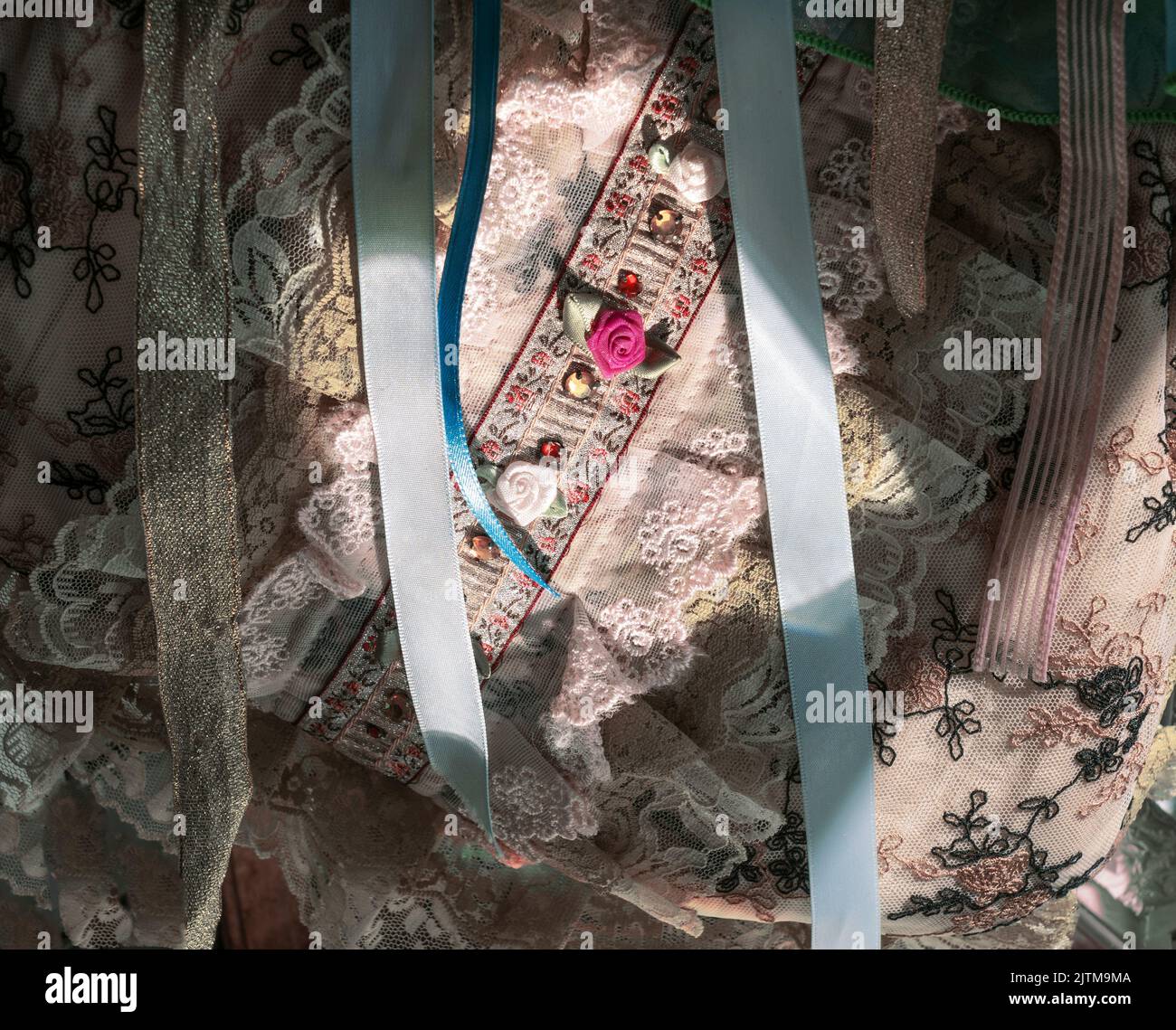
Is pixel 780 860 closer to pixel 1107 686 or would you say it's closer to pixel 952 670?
pixel 952 670

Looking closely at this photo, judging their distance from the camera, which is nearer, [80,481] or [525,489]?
[80,481]

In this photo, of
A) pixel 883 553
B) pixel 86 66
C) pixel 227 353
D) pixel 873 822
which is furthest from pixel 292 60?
pixel 873 822

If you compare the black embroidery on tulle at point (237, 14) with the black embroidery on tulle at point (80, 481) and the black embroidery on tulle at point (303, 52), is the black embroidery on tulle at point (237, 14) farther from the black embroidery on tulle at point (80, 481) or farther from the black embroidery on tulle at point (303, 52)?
the black embroidery on tulle at point (80, 481)

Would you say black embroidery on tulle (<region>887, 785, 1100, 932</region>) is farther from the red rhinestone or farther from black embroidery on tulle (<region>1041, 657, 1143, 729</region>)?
the red rhinestone

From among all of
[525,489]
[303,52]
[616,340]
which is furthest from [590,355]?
[303,52]

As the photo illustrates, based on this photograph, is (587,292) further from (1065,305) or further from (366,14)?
(1065,305)

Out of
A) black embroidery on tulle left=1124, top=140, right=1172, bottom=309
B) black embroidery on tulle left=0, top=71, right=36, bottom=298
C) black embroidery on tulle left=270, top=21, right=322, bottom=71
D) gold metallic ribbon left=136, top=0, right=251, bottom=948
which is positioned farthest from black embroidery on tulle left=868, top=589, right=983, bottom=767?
black embroidery on tulle left=0, top=71, right=36, bottom=298

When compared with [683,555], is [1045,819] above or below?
below
